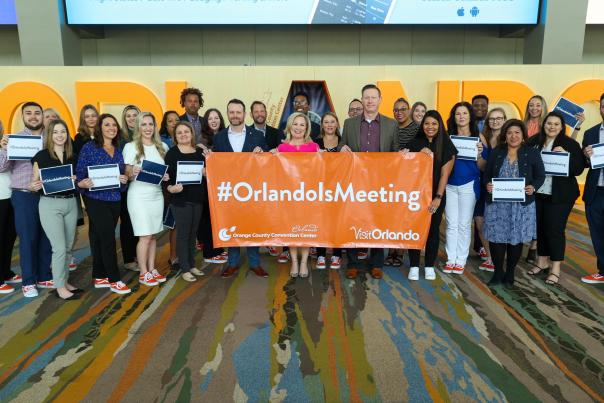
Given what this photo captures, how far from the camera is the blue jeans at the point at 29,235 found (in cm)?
333

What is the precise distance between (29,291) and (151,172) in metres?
1.44

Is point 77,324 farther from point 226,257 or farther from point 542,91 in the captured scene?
point 542,91

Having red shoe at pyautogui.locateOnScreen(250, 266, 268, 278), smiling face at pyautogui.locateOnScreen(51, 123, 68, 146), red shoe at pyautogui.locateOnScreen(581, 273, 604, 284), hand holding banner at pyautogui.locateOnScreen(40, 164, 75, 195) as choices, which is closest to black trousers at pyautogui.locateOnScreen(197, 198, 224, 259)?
red shoe at pyautogui.locateOnScreen(250, 266, 268, 278)

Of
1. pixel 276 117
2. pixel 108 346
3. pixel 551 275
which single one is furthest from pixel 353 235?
pixel 276 117

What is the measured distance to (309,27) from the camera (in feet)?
27.9

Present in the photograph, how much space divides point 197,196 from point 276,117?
3861mm

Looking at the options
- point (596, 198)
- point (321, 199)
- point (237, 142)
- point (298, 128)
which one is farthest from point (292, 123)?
point (596, 198)

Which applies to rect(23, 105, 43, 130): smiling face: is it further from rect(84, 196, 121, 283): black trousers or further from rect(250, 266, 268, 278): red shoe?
rect(250, 266, 268, 278): red shoe

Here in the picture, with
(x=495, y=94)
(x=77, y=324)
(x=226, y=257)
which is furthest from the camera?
(x=495, y=94)

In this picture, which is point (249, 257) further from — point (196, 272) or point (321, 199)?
point (321, 199)

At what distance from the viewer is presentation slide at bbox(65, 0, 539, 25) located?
7.62 m

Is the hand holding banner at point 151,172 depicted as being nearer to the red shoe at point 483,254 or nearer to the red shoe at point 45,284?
the red shoe at point 45,284

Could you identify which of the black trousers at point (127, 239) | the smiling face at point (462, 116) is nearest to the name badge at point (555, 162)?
the smiling face at point (462, 116)

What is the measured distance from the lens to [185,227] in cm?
369
